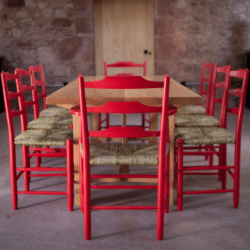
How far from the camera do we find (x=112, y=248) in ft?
5.14

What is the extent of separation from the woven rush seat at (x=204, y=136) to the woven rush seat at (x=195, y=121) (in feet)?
0.33

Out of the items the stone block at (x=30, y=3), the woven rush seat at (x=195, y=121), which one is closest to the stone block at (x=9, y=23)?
the stone block at (x=30, y=3)

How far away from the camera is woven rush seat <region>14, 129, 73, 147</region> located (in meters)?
1.95

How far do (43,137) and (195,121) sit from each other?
1173 mm

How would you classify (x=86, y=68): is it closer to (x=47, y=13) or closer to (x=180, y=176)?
(x=47, y=13)

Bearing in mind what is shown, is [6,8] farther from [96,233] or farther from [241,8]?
[96,233]

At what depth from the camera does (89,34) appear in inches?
215

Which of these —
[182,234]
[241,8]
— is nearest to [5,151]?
[182,234]

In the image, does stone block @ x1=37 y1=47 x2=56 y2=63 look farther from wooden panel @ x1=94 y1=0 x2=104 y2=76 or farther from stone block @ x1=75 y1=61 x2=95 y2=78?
wooden panel @ x1=94 y1=0 x2=104 y2=76

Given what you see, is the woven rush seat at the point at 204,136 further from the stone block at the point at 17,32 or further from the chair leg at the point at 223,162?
the stone block at the point at 17,32

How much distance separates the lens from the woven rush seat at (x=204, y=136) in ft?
6.27

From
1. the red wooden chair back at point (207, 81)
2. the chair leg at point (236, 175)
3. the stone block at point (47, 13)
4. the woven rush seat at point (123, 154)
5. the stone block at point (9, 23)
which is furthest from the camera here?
the stone block at point (9, 23)

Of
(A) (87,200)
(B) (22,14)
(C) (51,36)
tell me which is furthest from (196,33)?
(A) (87,200)

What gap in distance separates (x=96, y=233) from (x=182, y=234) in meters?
0.49
